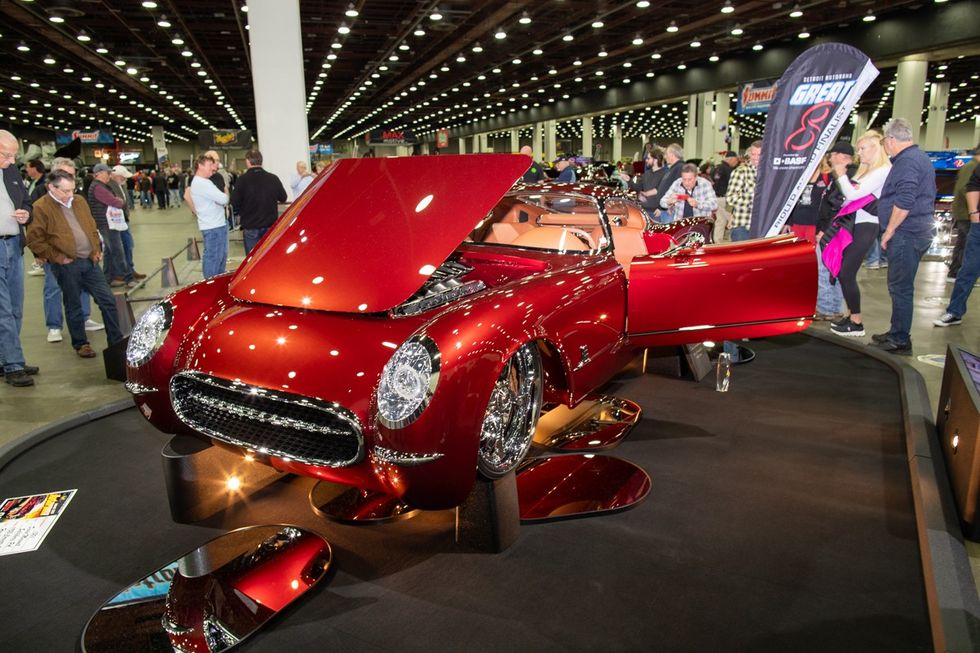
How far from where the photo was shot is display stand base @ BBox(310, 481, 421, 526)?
2.88m

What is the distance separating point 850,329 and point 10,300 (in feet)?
22.1

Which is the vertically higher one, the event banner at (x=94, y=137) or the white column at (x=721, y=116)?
the event banner at (x=94, y=137)

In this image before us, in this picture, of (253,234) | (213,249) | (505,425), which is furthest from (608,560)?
(253,234)

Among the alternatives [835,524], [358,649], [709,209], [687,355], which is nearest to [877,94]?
[709,209]

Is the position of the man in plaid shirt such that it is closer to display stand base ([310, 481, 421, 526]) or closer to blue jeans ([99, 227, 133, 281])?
display stand base ([310, 481, 421, 526])

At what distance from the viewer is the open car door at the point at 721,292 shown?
3.59 m

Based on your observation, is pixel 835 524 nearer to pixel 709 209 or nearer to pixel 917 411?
pixel 917 411

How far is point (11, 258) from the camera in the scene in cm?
466

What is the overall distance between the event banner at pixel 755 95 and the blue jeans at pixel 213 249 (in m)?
12.9

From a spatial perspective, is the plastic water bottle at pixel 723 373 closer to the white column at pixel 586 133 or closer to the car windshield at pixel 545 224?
the car windshield at pixel 545 224

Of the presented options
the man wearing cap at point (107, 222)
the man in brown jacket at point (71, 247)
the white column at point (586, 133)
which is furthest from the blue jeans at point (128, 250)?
the white column at point (586, 133)

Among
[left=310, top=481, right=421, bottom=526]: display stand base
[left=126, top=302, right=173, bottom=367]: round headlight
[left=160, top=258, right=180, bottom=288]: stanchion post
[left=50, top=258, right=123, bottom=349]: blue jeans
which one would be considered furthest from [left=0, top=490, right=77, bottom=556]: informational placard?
[left=160, top=258, right=180, bottom=288]: stanchion post

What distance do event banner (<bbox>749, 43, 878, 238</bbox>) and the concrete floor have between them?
4.28ft

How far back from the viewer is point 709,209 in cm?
685
